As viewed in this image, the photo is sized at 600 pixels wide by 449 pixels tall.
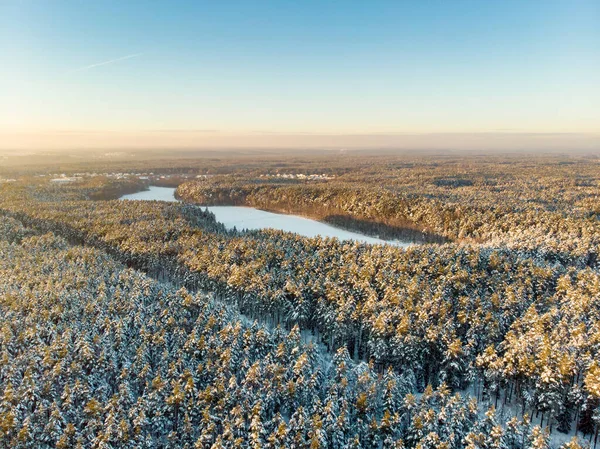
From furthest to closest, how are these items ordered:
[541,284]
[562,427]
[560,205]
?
[560,205] < [541,284] < [562,427]

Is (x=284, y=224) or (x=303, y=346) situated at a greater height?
(x=284, y=224)

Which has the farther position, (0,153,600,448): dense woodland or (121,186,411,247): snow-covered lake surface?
(121,186,411,247): snow-covered lake surface

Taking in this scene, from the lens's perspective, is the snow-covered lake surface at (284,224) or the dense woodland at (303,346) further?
the snow-covered lake surface at (284,224)

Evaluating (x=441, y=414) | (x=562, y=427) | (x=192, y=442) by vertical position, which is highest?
(x=441, y=414)

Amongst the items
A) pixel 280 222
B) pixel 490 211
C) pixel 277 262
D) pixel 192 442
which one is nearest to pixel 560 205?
pixel 490 211

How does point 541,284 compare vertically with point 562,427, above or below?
above

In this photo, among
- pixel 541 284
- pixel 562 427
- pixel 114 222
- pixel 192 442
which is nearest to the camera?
pixel 192 442

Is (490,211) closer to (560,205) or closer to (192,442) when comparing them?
(560,205)

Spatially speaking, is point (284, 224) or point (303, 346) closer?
point (303, 346)
